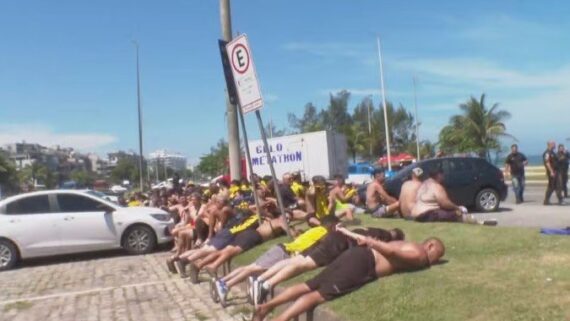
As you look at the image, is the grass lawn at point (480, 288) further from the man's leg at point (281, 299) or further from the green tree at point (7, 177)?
the green tree at point (7, 177)

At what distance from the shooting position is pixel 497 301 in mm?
5281

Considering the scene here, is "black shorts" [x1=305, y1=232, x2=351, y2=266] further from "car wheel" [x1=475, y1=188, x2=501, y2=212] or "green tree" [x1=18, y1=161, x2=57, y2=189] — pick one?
"green tree" [x1=18, y1=161, x2=57, y2=189]

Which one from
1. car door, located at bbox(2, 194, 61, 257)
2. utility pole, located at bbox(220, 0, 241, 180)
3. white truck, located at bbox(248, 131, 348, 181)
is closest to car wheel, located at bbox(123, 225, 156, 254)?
car door, located at bbox(2, 194, 61, 257)

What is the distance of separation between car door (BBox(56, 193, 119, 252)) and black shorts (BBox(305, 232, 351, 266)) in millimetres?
8472

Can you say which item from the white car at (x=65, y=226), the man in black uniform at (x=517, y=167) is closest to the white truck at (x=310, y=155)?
the man in black uniform at (x=517, y=167)

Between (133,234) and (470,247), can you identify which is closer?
(470,247)

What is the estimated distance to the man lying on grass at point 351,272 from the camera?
20.2 ft

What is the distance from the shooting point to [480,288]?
5738 mm

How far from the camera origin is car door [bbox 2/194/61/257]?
45.8 ft

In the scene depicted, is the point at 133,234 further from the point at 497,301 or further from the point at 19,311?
the point at 497,301

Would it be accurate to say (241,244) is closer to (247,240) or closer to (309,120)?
(247,240)

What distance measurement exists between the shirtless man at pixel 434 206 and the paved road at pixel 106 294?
3757 millimetres

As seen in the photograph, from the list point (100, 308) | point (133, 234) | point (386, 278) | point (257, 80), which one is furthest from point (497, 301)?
point (133, 234)

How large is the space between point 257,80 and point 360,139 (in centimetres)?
6082
